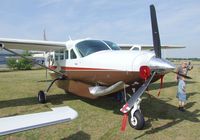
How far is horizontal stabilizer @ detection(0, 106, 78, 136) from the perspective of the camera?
152 inches

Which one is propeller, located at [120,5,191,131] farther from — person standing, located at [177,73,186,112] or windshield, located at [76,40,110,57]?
person standing, located at [177,73,186,112]

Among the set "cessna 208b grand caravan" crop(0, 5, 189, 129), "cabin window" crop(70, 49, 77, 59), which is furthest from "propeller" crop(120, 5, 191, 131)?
"cabin window" crop(70, 49, 77, 59)

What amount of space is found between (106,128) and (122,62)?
175cm

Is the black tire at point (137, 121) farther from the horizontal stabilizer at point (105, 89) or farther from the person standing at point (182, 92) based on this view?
the person standing at point (182, 92)

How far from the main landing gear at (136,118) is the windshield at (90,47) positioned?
2.36 metres

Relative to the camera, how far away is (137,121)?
6.06 m

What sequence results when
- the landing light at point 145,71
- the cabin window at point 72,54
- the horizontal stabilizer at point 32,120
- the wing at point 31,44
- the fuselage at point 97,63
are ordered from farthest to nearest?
the wing at point 31,44 < the cabin window at point 72,54 < the fuselage at point 97,63 < the landing light at point 145,71 < the horizontal stabilizer at point 32,120

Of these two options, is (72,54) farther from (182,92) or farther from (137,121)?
(182,92)

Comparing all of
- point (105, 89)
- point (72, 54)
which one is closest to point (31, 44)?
point (72, 54)

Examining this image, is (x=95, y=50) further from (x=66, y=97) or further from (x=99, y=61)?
(x=66, y=97)

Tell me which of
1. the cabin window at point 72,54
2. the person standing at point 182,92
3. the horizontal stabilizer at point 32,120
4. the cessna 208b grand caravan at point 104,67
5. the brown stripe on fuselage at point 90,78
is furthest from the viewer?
the cabin window at point 72,54

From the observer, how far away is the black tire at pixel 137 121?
6.01 meters

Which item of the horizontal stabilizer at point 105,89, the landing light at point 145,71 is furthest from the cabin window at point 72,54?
the landing light at point 145,71

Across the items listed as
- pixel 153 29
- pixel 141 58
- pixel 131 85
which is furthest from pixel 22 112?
pixel 153 29
